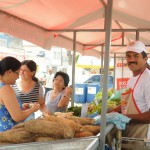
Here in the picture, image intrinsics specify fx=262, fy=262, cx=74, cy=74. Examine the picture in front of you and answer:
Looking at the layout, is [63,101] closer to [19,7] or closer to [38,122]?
[19,7]

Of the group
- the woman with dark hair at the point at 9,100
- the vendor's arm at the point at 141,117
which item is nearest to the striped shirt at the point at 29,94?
the woman with dark hair at the point at 9,100

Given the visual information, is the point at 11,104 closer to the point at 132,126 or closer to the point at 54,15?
the point at 132,126

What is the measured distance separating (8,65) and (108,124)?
107 cm

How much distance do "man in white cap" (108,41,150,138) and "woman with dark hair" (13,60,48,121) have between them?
1.51 metres

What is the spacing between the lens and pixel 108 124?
1988mm

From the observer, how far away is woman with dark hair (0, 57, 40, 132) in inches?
88.9

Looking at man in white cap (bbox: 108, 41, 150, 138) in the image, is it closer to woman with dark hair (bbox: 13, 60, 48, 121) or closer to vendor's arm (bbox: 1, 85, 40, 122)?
vendor's arm (bbox: 1, 85, 40, 122)

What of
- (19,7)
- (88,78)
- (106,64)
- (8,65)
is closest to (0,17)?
(19,7)

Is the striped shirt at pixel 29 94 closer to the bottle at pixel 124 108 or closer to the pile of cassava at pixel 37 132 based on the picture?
the bottle at pixel 124 108

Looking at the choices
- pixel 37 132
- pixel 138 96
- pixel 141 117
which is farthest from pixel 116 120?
→ pixel 37 132

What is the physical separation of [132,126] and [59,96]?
1630mm

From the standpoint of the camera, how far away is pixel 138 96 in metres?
2.37

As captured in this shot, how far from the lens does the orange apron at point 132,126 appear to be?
2.30 meters

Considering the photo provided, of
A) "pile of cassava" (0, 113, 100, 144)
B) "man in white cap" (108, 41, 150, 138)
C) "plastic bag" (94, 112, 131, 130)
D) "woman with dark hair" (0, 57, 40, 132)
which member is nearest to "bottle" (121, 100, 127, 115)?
"man in white cap" (108, 41, 150, 138)
